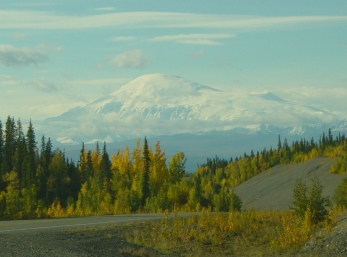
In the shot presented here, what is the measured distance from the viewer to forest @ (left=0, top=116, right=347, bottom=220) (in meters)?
61.1

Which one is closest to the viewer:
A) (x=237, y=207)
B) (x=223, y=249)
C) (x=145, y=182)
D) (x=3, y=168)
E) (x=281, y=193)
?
(x=223, y=249)

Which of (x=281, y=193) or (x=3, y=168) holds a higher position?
(x=3, y=168)

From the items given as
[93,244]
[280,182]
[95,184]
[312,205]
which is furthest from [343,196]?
[280,182]

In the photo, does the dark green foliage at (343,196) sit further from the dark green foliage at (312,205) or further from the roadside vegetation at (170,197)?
the dark green foliage at (312,205)

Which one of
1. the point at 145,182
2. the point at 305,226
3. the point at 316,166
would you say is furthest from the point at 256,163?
the point at 305,226

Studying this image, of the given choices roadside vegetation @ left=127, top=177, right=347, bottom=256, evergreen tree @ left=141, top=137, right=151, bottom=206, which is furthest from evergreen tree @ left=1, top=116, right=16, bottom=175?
roadside vegetation @ left=127, top=177, right=347, bottom=256

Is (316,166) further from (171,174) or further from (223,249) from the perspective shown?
(223,249)

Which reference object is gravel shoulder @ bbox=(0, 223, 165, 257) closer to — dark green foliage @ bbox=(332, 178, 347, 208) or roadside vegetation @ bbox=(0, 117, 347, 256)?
roadside vegetation @ bbox=(0, 117, 347, 256)

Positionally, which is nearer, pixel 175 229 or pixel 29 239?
pixel 29 239

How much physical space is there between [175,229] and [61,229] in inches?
178

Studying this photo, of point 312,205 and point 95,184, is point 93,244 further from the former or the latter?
point 95,184

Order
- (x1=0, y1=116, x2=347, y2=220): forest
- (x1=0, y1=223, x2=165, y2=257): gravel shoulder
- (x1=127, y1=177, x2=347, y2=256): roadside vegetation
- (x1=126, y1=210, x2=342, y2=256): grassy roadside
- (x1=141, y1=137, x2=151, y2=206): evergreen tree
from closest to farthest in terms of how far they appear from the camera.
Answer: (x1=0, y1=223, x2=165, y2=257): gravel shoulder
(x1=126, y1=210, x2=342, y2=256): grassy roadside
(x1=127, y1=177, x2=347, y2=256): roadside vegetation
(x1=0, y1=116, x2=347, y2=220): forest
(x1=141, y1=137, x2=151, y2=206): evergreen tree

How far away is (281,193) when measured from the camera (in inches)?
5167

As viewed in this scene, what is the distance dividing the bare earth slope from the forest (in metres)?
5.18
